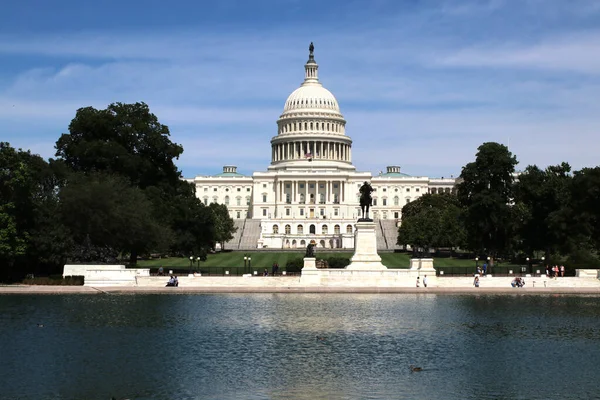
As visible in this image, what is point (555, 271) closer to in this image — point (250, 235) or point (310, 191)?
point (250, 235)

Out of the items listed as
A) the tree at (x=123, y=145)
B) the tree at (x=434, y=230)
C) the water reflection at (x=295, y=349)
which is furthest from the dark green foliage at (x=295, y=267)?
the tree at (x=434, y=230)

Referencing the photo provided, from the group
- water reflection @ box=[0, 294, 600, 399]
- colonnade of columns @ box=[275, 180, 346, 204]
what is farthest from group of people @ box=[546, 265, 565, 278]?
colonnade of columns @ box=[275, 180, 346, 204]

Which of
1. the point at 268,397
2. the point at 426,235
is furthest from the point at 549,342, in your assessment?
the point at 426,235

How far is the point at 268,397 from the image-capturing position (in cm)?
2642

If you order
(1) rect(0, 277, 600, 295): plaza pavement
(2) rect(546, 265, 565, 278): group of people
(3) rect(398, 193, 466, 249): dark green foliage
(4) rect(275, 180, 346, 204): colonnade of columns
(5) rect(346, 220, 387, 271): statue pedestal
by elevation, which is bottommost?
(1) rect(0, 277, 600, 295): plaza pavement

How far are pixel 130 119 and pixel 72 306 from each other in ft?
122

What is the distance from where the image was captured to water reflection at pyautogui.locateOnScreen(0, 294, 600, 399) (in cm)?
2781

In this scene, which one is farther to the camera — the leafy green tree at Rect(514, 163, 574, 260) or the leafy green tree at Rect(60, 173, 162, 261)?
the leafy green tree at Rect(514, 163, 574, 260)

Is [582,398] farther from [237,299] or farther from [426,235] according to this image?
[426,235]

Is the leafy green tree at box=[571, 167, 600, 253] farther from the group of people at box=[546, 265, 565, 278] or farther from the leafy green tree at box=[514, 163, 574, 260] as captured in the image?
the group of people at box=[546, 265, 565, 278]

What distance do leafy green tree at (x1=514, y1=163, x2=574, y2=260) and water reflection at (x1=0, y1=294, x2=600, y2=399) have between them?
25.6 meters

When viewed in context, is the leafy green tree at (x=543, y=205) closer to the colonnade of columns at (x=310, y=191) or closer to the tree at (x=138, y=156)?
the tree at (x=138, y=156)

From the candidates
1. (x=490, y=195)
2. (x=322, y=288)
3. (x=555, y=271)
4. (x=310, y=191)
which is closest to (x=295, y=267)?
(x=322, y=288)

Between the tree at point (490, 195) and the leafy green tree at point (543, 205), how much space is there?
1.91 m
